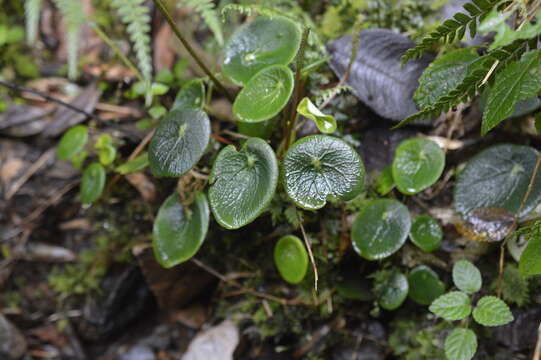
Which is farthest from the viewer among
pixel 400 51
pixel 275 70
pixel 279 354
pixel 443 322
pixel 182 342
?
pixel 182 342

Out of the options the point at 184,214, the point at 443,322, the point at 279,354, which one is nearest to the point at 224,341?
the point at 279,354

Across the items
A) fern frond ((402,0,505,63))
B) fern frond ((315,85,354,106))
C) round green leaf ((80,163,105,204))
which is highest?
fern frond ((402,0,505,63))

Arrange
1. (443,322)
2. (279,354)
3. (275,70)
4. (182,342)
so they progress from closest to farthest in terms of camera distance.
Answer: (275,70) → (443,322) → (279,354) → (182,342)

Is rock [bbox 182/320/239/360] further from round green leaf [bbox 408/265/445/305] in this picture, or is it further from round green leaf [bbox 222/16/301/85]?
round green leaf [bbox 222/16/301/85]

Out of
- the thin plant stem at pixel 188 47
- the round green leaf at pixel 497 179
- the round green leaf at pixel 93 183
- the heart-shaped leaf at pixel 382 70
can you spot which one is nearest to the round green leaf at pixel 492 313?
the round green leaf at pixel 497 179

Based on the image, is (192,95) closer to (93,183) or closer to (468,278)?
(93,183)

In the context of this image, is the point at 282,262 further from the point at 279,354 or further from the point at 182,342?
the point at 182,342

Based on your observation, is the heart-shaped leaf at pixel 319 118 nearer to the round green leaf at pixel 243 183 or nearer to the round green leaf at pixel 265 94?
the round green leaf at pixel 265 94

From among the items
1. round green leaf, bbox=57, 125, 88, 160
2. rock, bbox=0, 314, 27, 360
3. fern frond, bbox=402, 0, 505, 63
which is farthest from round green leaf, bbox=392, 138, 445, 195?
rock, bbox=0, 314, 27, 360
